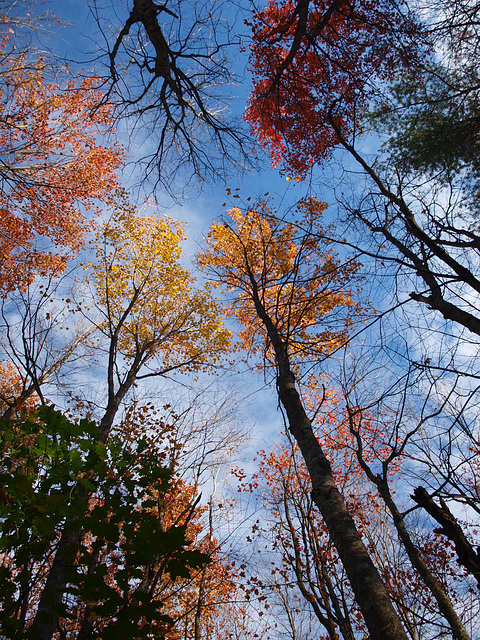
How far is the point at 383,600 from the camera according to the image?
1.99 meters

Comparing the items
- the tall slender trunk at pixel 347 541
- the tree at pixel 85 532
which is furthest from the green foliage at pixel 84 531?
the tall slender trunk at pixel 347 541

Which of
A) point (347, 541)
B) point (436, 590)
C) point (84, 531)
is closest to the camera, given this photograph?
point (84, 531)

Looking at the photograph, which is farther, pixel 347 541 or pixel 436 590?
pixel 436 590

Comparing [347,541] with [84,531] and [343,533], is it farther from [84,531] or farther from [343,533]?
[84,531]

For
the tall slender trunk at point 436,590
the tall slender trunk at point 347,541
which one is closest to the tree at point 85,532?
the tall slender trunk at point 347,541

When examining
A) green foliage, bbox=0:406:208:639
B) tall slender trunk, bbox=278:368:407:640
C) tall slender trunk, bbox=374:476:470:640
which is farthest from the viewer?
tall slender trunk, bbox=374:476:470:640

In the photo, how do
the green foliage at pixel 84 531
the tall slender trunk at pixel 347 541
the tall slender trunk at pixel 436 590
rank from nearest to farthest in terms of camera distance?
the green foliage at pixel 84 531 < the tall slender trunk at pixel 347 541 < the tall slender trunk at pixel 436 590

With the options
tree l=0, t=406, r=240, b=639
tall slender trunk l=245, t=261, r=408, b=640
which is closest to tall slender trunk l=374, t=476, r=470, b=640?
tall slender trunk l=245, t=261, r=408, b=640

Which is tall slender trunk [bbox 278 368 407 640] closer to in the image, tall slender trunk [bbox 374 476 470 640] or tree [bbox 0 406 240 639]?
tree [bbox 0 406 240 639]

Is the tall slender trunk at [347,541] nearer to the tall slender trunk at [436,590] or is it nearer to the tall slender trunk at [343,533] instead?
the tall slender trunk at [343,533]

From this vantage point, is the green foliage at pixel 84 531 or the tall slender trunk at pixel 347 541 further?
the tall slender trunk at pixel 347 541

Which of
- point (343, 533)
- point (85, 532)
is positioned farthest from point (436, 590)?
point (85, 532)

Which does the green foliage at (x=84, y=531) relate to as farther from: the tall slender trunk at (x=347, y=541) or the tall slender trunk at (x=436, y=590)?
the tall slender trunk at (x=436, y=590)

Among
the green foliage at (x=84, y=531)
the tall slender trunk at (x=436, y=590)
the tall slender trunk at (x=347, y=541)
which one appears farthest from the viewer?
the tall slender trunk at (x=436, y=590)
